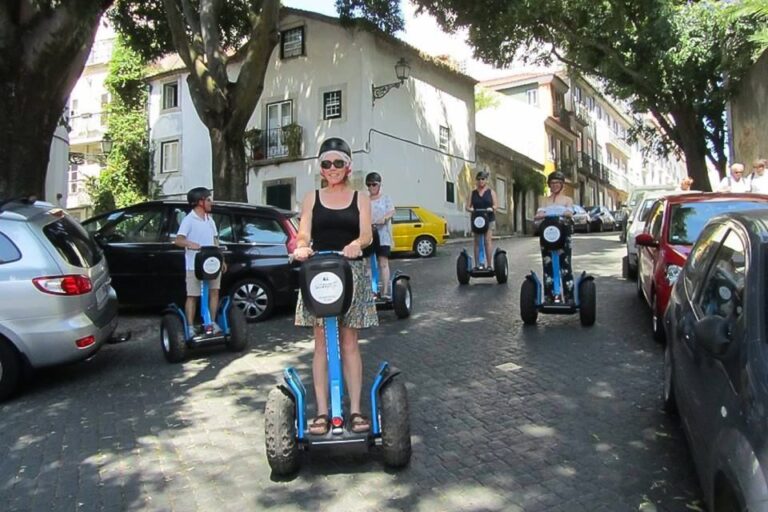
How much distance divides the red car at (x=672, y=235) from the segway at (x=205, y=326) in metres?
4.27

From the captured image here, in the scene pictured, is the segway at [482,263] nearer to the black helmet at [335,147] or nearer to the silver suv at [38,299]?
the silver suv at [38,299]

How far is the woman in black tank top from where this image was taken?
389 centimetres

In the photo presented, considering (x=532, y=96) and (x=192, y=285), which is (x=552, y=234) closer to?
(x=192, y=285)

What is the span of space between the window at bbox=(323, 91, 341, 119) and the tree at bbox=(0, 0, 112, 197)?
16.2 m

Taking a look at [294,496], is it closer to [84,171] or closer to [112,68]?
[112,68]

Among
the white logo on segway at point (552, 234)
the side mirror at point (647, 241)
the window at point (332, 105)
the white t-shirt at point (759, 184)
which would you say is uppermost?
the window at point (332, 105)

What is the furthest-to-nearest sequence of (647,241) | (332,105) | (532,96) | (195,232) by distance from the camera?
(532,96) → (332,105) → (647,241) → (195,232)

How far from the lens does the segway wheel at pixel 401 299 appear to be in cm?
832

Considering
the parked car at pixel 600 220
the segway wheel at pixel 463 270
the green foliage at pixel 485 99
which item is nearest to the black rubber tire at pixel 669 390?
the segway wheel at pixel 463 270

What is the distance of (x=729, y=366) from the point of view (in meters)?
2.72

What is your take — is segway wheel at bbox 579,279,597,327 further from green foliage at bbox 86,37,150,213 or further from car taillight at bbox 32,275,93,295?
green foliage at bbox 86,37,150,213

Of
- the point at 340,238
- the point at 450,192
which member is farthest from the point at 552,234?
the point at 450,192

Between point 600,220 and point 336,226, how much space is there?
33.0m

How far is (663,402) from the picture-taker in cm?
493
